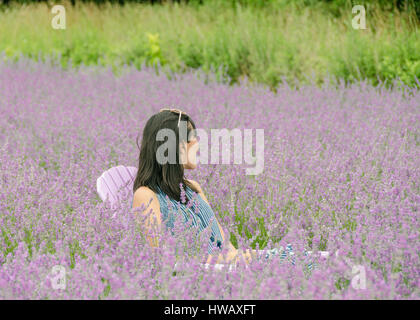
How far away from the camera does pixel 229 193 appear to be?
3.21m

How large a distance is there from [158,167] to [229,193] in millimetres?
506

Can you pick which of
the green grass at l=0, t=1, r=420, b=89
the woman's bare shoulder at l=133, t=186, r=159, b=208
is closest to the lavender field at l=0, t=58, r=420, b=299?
the woman's bare shoulder at l=133, t=186, r=159, b=208

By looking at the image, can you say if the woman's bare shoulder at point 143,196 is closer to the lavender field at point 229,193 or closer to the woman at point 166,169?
the woman at point 166,169

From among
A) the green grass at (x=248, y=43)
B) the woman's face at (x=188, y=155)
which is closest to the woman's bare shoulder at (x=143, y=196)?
the woman's face at (x=188, y=155)

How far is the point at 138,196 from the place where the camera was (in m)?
2.79

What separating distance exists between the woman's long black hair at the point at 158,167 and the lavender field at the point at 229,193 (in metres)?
0.28

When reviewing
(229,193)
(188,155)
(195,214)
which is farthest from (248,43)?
(195,214)

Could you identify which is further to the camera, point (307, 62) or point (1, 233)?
point (307, 62)

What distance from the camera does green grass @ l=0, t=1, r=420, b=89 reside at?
6859 millimetres

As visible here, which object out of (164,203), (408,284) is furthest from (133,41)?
(408,284)

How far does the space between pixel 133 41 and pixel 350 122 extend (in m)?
5.54

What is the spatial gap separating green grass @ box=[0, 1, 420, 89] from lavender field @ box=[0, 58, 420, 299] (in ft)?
4.33

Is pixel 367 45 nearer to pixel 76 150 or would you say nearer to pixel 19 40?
pixel 76 150

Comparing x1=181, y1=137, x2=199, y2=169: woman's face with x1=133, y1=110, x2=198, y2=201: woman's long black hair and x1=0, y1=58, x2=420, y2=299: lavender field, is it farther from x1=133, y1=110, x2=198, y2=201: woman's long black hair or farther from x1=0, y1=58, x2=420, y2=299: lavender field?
x1=0, y1=58, x2=420, y2=299: lavender field
